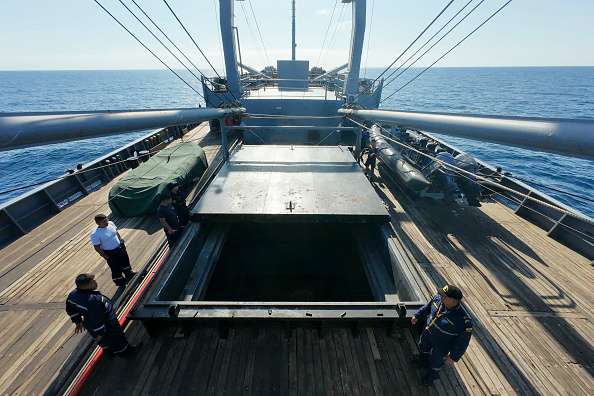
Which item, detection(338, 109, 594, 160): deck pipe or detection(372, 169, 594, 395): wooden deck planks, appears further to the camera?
detection(372, 169, 594, 395): wooden deck planks

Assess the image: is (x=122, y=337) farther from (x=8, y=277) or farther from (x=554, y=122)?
(x=554, y=122)

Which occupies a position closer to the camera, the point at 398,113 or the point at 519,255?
the point at 398,113

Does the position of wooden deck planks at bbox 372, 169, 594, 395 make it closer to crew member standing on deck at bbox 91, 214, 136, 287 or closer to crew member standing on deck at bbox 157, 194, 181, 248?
crew member standing on deck at bbox 157, 194, 181, 248

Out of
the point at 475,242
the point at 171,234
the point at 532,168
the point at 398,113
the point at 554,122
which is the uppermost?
the point at 554,122

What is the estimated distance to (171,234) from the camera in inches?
201

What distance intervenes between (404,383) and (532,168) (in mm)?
27338

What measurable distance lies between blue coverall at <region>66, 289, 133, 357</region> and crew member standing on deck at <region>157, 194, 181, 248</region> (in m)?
1.86

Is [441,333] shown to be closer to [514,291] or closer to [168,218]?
[514,291]

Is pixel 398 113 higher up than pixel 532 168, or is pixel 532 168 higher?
pixel 398 113

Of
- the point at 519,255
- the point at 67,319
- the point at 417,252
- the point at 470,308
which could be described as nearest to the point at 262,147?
the point at 417,252

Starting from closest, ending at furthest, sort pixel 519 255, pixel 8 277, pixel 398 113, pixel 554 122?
pixel 554 122 < pixel 8 277 < pixel 398 113 < pixel 519 255

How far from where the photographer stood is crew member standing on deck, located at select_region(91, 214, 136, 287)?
14.3 ft

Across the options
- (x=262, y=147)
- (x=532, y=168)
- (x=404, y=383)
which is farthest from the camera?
(x=532, y=168)

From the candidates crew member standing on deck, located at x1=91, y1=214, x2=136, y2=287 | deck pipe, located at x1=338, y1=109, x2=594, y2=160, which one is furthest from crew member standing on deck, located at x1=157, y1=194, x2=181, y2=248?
deck pipe, located at x1=338, y1=109, x2=594, y2=160
